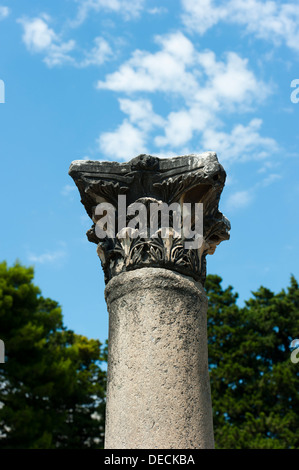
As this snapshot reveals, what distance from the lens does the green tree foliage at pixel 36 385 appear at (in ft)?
52.2

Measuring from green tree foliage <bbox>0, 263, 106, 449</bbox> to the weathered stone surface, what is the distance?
13.1 m

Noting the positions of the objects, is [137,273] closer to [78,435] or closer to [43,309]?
[78,435]

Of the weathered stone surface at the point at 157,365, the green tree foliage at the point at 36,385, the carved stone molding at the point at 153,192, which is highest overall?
the green tree foliage at the point at 36,385

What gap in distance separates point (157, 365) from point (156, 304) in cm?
41

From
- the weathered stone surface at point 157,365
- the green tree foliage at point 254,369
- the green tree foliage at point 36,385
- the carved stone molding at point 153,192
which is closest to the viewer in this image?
the weathered stone surface at point 157,365

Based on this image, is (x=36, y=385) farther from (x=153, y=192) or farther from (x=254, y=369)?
(x=153, y=192)

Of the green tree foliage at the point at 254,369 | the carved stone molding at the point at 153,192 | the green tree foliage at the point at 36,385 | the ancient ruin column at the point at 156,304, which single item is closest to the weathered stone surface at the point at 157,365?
the ancient ruin column at the point at 156,304

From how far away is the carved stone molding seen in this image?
13.0 feet

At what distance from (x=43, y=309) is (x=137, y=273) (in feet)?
63.2

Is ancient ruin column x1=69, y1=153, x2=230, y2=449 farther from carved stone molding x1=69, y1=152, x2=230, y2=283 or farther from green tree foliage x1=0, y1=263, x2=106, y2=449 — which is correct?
green tree foliage x1=0, y1=263, x2=106, y2=449

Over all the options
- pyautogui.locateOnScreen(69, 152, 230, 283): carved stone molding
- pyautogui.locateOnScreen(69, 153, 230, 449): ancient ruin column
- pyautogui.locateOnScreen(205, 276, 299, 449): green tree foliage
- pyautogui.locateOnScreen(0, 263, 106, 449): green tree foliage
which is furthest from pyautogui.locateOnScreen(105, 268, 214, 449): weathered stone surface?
pyautogui.locateOnScreen(205, 276, 299, 449): green tree foliage

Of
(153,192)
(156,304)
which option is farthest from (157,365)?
(153,192)

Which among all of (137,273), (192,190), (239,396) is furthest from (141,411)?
(239,396)

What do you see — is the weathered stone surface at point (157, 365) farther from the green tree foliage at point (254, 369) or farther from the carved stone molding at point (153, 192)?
→ the green tree foliage at point (254, 369)
